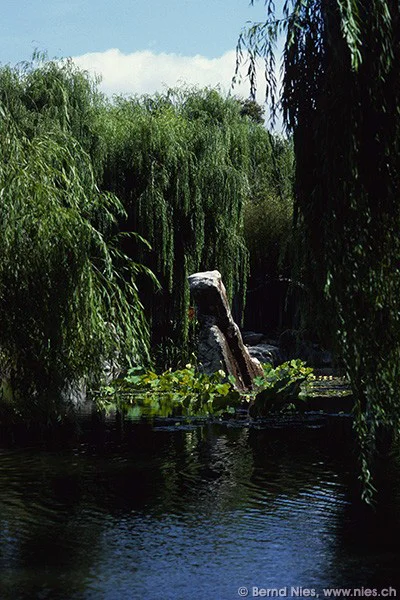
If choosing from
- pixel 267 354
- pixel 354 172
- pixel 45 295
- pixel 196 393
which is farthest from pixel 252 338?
pixel 354 172

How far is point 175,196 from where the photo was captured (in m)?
19.1

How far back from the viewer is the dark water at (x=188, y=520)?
654 centimetres

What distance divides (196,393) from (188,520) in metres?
8.28

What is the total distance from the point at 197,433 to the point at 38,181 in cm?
400

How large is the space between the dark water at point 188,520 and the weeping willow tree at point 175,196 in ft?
25.1

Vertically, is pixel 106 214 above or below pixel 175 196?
below

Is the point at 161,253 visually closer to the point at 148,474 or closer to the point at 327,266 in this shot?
the point at 148,474

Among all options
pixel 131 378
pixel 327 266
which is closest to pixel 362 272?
pixel 327 266

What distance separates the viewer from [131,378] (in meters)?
17.4

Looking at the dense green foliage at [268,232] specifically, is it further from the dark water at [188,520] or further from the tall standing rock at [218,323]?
the dark water at [188,520]

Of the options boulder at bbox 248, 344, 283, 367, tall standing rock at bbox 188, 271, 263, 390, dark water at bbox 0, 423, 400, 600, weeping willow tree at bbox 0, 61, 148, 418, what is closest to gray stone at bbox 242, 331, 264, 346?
boulder at bbox 248, 344, 283, 367

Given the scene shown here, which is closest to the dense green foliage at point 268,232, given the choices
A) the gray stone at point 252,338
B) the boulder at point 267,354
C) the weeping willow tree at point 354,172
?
the gray stone at point 252,338

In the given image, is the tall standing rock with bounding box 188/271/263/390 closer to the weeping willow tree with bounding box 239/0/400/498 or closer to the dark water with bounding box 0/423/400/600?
the dark water with bounding box 0/423/400/600

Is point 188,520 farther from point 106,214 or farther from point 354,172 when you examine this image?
point 106,214
